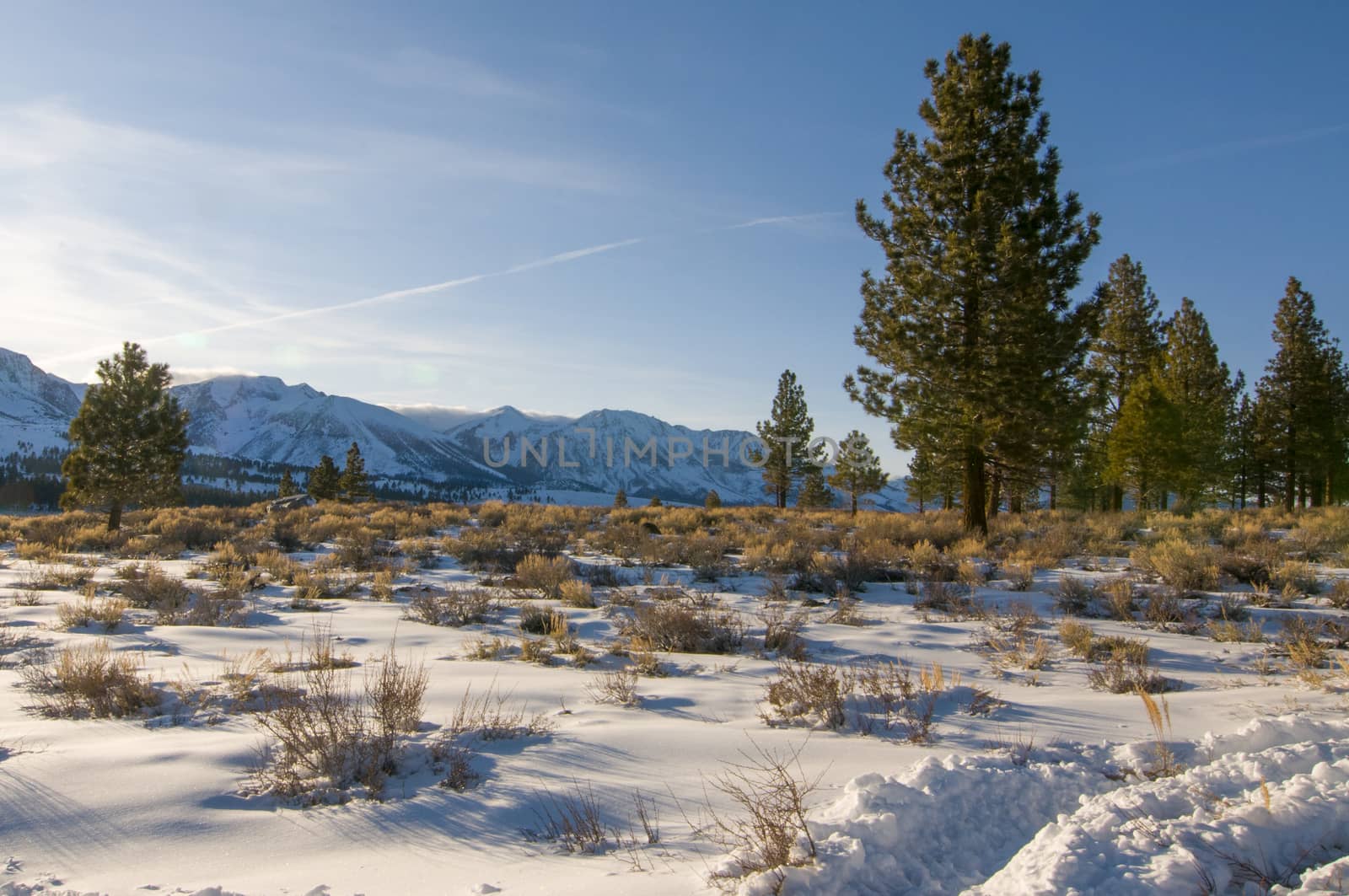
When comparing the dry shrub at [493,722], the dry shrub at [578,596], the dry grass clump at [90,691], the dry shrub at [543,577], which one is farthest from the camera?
the dry shrub at [543,577]

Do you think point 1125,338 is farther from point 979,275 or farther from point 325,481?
point 325,481

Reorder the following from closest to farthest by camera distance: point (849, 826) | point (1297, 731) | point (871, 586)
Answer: point (849, 826) → point (1297, 731) → point (871, 586)

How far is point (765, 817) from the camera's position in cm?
275

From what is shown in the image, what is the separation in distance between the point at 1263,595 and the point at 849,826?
8.51 meters

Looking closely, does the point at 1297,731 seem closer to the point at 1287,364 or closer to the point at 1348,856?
the point at 1348,856

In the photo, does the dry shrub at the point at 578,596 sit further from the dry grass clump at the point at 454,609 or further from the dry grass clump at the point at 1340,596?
the dry grass clump at the point at 1340,596

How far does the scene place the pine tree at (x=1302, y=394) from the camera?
38.1 metres

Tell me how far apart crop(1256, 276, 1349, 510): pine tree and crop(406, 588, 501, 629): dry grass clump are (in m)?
45.4

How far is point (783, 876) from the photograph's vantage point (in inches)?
90.0

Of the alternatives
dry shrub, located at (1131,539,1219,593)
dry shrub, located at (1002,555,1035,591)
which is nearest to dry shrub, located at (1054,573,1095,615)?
dry shrub, located at (1002,555,1035,591)

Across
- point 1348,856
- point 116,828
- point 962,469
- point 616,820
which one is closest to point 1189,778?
point 1348,856

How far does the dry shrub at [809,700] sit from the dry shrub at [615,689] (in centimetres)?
97

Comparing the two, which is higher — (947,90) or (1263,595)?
(947,90)

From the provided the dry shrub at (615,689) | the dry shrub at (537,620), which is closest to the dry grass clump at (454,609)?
the dry shrub at (537,620)
